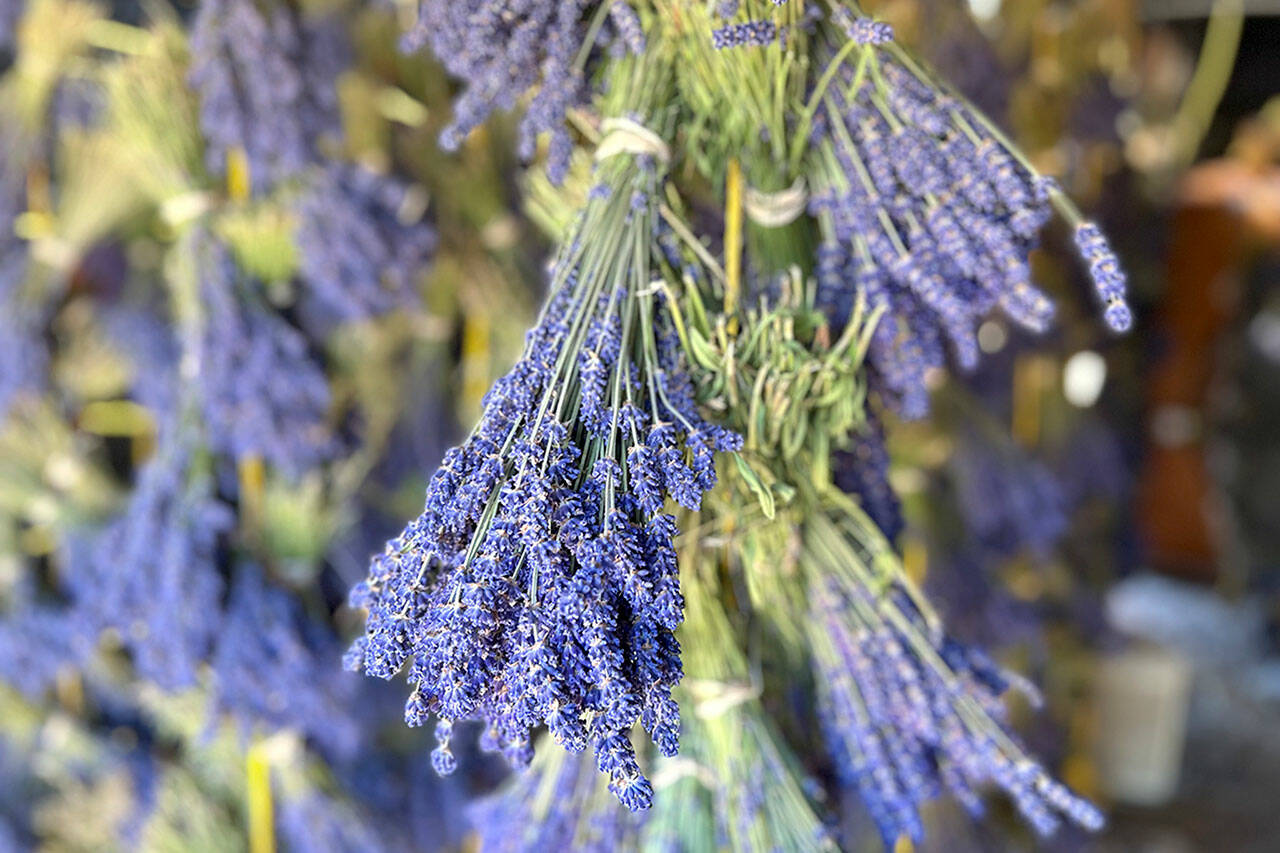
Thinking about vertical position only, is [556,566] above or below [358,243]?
above

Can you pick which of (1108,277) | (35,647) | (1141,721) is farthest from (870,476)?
(1141,721)

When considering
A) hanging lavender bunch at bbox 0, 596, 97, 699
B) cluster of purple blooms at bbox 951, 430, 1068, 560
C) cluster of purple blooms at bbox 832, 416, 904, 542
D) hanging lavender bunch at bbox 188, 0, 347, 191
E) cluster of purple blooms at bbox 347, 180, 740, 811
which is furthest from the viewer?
cluster of purple blooms at bbox 951, 430, 1068, 560

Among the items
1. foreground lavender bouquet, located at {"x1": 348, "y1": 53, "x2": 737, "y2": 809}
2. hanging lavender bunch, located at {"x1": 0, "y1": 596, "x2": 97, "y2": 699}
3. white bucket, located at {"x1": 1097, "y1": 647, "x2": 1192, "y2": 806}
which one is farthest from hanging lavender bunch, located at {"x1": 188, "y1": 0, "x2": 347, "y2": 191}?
white bucket, located at {"x1": 1097, "y1": 647, "x2": 1192, "y2": 806}

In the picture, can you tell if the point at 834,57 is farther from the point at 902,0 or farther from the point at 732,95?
the point at 902,0

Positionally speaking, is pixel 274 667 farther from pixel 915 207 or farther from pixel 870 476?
pixel 915 207

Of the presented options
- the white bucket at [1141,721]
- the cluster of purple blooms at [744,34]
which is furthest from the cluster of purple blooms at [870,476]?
the white bucket at [1141,721]

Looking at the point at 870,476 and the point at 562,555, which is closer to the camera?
the point at 562,555

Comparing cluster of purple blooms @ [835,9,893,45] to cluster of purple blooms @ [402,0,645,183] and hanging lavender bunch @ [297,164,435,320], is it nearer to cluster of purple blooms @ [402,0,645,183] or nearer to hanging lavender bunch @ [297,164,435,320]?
cluster of purple blooms @ [402,0,645,183]

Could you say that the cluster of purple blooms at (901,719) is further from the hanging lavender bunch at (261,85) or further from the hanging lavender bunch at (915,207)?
the hanging lavender bunch at (261,85)
